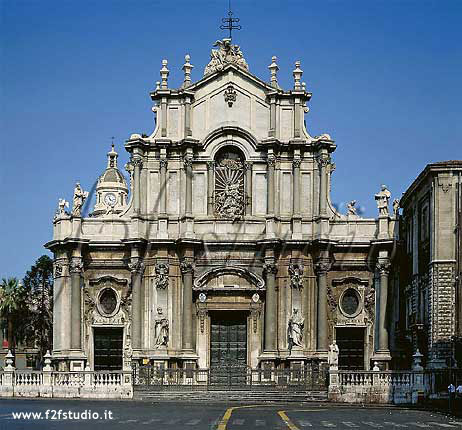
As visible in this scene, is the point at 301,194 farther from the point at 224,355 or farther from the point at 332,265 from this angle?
the point at 224,355

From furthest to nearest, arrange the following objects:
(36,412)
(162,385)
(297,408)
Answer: (162,385) → (297,408) → (36,412)

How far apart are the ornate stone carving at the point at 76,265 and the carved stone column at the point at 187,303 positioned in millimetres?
5289

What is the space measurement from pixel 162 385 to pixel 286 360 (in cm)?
673

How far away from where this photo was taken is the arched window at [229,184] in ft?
198

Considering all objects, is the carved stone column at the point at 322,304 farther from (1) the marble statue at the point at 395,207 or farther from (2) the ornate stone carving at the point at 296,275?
(1) the marble statue at the point at 395,207

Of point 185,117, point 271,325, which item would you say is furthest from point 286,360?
point 185,117

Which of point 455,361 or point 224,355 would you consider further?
point 224,355

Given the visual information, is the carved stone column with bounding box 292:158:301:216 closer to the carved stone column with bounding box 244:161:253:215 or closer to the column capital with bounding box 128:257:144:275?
the carved stone column with bounding box 244:161:253:215

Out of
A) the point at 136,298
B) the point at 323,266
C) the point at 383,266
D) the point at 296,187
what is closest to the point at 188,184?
the point at 296,187

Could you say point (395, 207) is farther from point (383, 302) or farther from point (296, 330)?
point (296, 330)

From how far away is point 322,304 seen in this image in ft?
192

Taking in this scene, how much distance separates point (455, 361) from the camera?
48719 mm

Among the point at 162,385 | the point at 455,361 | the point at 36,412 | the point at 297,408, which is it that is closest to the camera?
the point at 36,412

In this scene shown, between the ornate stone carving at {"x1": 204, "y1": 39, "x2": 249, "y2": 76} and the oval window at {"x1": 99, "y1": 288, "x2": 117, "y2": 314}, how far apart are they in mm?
12615
